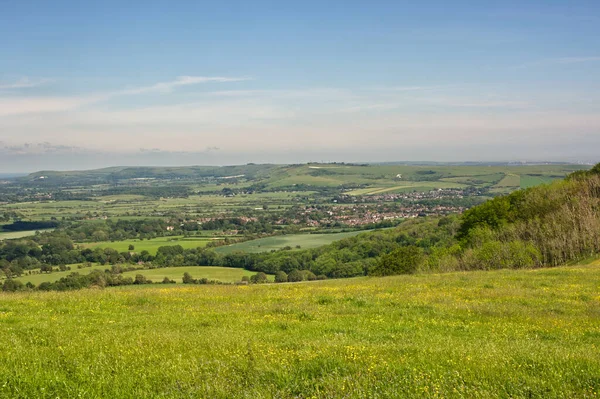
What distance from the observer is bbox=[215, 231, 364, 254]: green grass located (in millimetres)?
106000

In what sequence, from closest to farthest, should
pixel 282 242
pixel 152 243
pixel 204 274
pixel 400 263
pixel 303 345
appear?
1. pixel 303 345
2. pixel 400 263
3. pixel 204 274
4. pixel 152 243
5. pixel 282 242

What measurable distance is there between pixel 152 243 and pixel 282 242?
3315 cm

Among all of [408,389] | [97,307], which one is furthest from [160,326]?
[408,389]

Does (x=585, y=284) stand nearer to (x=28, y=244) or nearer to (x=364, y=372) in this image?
(x=364, y=372)

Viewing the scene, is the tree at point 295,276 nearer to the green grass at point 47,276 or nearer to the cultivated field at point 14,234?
the green grass at point 47,276

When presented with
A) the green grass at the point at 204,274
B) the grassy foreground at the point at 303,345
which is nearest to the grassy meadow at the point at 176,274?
the green grass at the point at 204,274

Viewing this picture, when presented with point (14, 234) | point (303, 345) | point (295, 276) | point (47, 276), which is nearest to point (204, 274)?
point (295, 276)

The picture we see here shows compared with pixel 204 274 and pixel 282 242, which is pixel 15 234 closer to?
pixel 282 242

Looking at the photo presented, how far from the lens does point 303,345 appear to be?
36.2ft

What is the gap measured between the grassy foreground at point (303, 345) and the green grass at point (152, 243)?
280 ft

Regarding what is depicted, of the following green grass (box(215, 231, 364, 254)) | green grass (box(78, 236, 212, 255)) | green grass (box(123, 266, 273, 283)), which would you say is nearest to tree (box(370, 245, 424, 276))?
green grass (box(123, 266, 273, 283))

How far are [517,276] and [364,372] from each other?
77.2 feet

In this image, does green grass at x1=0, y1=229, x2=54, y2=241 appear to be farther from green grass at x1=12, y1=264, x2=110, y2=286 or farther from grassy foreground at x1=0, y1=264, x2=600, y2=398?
grassy foreground at x1=0, y1=264, x2=600, y2=398

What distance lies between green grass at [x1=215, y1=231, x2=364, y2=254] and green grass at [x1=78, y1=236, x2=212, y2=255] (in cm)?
1068
